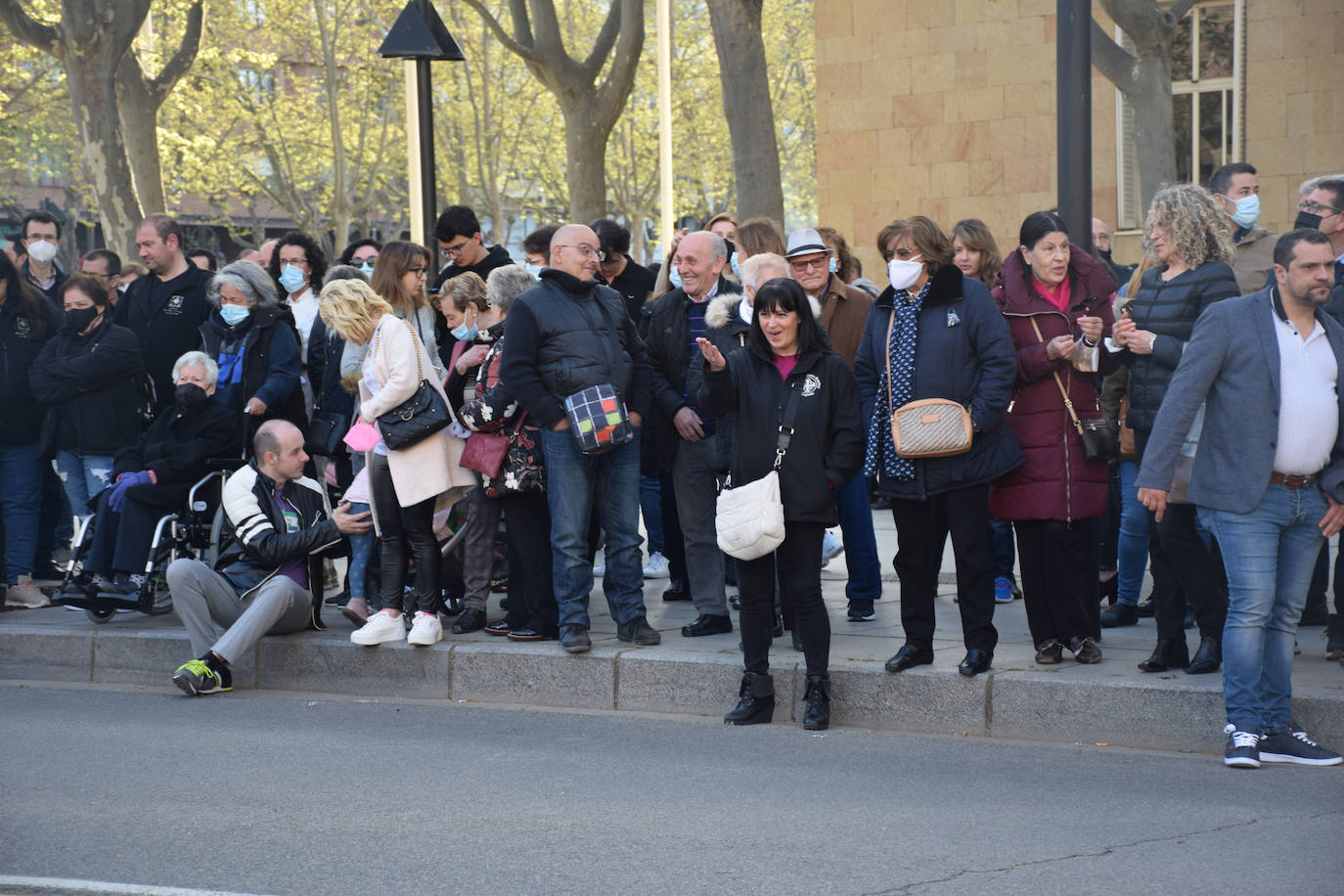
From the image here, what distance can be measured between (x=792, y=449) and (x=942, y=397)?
0.68 m

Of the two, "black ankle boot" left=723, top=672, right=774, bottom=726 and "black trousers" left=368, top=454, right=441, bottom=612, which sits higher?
"black trousers" left=368, top=454, right=441, bottom=612

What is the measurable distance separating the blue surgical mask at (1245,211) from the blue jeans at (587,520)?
10.6 ft

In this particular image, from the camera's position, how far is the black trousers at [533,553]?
7.89 metres

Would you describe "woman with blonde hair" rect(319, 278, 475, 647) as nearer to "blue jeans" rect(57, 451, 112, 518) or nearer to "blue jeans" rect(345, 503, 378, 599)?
"blue jeans" rect(345, 503, 378, 599)

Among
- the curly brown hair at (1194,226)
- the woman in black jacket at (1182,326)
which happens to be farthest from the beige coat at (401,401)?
the curly brown hair at (1194,226)

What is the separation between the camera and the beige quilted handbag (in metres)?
6.61

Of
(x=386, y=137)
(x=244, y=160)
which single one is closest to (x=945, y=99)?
(x=386, y=137)

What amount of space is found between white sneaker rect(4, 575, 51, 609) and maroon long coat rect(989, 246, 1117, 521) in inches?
233

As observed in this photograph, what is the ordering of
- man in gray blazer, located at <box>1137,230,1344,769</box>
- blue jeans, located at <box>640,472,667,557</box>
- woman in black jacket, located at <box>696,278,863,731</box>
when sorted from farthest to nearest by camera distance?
blue jeans, located at <box>640,472,667,557</box>, woman in black jacket, located at <box>696,278,863,731</box>, man in gray blazer, located at <box>1137,230,1344,769</box>

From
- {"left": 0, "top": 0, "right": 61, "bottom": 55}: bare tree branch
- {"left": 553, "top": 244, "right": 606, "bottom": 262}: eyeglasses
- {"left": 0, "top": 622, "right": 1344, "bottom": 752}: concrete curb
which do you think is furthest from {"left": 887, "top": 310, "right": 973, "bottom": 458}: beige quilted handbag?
{"left": 0, "top": 0, "right": 61, "bottom": 55}: bare tree branch

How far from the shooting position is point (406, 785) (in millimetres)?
5926

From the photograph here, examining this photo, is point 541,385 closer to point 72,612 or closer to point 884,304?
point 884,304

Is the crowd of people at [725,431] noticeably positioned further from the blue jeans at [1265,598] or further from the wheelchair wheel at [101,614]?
the wheelchair wheel at [101,614]

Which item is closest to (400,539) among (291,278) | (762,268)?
(762,268)
